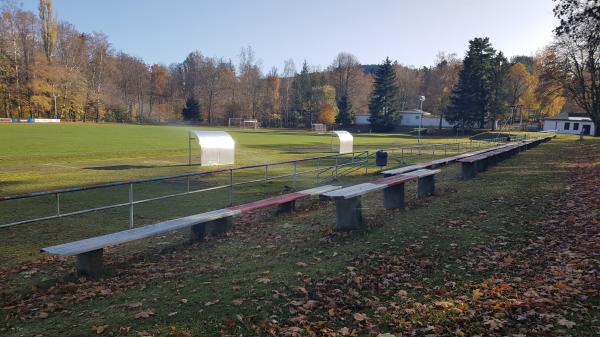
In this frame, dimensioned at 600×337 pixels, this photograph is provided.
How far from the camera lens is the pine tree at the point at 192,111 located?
296 ft

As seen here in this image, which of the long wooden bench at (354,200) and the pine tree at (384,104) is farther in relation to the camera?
the pine tree at (384,104)

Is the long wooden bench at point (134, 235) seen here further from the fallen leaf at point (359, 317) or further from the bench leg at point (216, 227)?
the fallen leaf at point (359, 317)

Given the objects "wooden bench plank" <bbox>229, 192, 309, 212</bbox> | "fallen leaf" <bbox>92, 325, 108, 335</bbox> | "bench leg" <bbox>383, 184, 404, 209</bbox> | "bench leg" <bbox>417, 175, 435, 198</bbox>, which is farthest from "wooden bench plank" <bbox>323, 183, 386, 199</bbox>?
"fallen leaf" <bbox>92, 325, 108, 335</bbox>

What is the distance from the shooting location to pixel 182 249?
7.34 meters

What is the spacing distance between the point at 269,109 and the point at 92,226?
88.2 metres

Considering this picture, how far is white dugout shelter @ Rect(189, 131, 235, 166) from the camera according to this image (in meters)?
21.5

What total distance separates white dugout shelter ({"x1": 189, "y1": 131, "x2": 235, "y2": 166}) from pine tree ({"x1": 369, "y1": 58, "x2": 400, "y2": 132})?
189 feet

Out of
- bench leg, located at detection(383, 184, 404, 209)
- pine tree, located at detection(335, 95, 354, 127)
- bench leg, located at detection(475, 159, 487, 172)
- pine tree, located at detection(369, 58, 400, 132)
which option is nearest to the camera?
bench leg, located at detection(383, 184, 404, 209)

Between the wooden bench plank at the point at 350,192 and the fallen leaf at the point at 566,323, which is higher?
the wooden bench plank at the point at 350,192

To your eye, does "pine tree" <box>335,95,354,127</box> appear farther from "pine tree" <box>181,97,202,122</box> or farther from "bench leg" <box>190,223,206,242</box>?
"bench leg" <box>190,223,206,242</box>

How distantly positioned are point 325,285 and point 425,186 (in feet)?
22.9

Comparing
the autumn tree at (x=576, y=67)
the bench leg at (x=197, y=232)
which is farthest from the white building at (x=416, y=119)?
the bench leg at (x=197, y=232)

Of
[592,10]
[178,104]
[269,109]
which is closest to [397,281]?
[592,10]

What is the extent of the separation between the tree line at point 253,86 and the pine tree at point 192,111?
233mm
